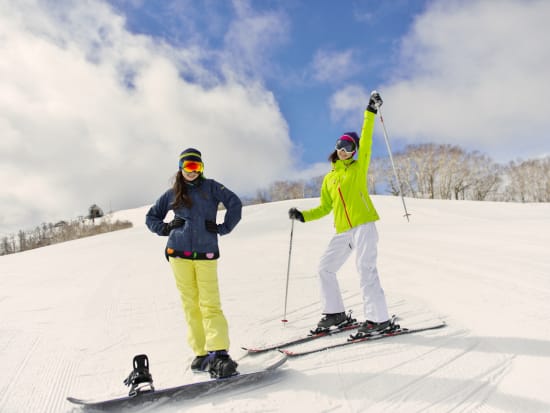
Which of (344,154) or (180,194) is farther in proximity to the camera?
(344,154)

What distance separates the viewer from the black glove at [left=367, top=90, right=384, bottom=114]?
406 cm

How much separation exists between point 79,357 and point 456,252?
9.00m

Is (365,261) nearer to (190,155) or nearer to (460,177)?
(190,155)

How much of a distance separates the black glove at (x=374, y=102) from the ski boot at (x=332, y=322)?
2.38 metres

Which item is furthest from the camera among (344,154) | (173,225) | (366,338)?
(344,154)

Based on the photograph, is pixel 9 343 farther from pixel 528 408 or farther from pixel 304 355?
pixel 528 408

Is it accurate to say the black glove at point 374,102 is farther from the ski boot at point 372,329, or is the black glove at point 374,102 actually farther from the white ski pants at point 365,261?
the ski boot at point 372,329

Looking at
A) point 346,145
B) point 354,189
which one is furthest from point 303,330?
point 346,145

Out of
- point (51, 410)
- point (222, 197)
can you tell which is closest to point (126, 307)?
point (51, 410)

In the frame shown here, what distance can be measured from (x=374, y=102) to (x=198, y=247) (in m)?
2.59

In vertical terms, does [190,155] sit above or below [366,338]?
above

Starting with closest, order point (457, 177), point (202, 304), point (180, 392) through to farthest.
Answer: point (180, 392) → point (202, 304) → point (457, 177)

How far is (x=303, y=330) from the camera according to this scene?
4.32 m

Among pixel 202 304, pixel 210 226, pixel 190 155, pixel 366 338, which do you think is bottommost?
pixel 366 338
